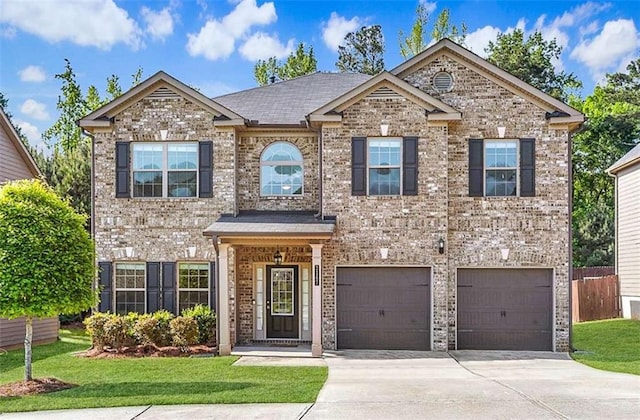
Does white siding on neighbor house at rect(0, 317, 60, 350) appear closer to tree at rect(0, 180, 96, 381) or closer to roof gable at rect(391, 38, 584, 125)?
tree at rect(0, 180, 96, 381)

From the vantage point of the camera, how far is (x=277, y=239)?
1445cm

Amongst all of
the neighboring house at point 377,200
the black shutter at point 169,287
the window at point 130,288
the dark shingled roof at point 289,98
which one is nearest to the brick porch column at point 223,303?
the neighboring house at point 377,200


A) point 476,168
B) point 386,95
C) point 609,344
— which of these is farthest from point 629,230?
point 386,95

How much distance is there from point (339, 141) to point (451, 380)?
20.9ft

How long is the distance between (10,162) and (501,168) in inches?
521

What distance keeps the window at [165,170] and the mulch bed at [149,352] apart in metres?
3.68

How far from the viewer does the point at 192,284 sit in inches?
620

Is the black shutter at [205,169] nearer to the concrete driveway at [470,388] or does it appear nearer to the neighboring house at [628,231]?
the concrete driveway at [470,388]

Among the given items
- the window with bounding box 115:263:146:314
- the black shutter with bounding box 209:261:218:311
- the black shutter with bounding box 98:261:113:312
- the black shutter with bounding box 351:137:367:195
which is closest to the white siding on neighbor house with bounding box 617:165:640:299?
the black shutter with bounding box 351:137:367:195

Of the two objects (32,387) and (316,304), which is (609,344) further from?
(32,387)

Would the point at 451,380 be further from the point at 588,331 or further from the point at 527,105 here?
the point at 588,331

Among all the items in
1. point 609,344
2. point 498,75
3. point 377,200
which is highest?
point 498,75

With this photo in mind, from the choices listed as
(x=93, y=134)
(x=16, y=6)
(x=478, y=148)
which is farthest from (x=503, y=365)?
(x=16, y=6)

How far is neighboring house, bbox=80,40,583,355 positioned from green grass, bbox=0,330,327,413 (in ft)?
7.74
